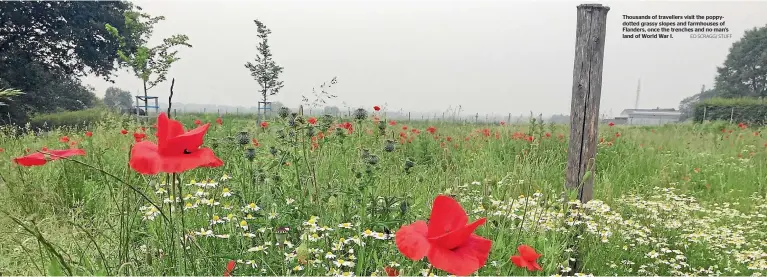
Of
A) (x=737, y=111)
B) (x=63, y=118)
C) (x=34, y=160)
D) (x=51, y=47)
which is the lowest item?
(x=63, y=118)

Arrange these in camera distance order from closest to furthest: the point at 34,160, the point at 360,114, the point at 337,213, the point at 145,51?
the point at 34,160
the point at 337,213
the point at 360,114
the point at 145,51

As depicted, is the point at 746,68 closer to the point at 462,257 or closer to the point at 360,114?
the point at 360,114

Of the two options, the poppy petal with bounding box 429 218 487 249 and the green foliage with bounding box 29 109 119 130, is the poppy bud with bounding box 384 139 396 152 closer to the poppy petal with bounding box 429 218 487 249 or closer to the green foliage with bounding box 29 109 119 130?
the poppy petal with bounding box 429 218 487 249

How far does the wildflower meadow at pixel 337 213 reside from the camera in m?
1.29

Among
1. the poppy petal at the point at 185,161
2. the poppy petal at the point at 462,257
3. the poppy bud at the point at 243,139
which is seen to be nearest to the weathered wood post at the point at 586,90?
the poppy bud at the point at 243,139

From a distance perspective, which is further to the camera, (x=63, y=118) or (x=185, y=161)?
(x=63, y=118)

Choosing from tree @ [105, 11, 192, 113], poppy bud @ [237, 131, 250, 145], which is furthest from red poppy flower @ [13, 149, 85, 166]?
tree @ [105, 11, 192, 113]

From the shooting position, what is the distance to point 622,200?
16.0ft

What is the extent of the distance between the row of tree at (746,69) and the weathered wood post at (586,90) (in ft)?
116

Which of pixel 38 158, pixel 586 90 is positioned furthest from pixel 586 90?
pixel 38 158

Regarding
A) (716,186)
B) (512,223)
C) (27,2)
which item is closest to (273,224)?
(512,223)

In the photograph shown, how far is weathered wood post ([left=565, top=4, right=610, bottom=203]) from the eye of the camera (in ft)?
12.8

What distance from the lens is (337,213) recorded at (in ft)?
7.95

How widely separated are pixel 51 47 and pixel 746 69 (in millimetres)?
40033
